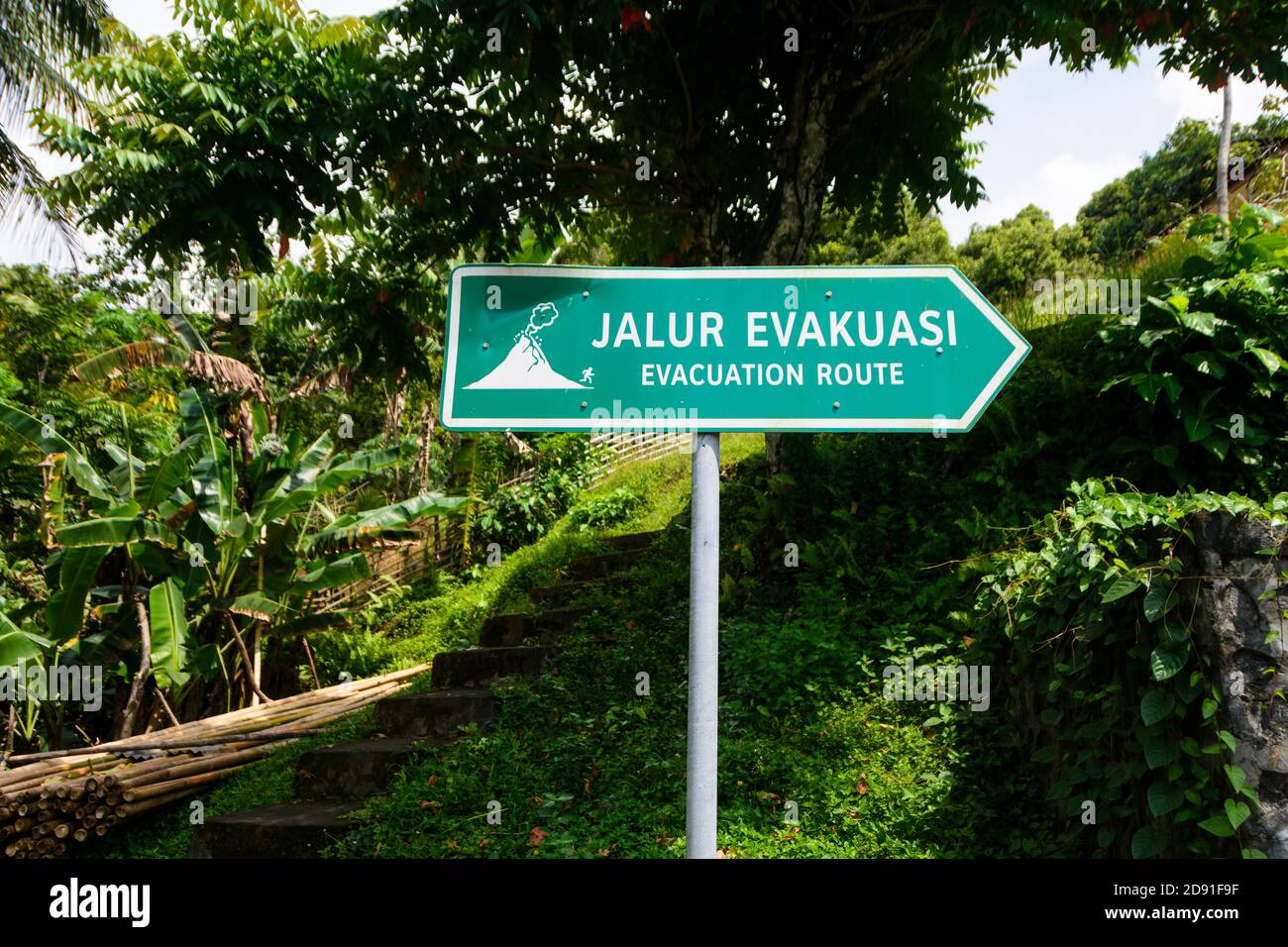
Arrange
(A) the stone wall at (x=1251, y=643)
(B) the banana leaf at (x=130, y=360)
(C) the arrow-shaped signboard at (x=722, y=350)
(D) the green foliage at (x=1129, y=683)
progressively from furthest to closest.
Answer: (B) the banana leaf at (x=130, y=360) → (D) the green foliage at (x=1129, y=683) → (A) the stone wall at (x=1251, y=643) → (C) the arrow-shaped signboard at (x=722, y=350)

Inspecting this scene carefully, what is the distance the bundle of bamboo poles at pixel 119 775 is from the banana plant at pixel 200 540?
1.69 feet

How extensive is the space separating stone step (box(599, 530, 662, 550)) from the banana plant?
1745mm

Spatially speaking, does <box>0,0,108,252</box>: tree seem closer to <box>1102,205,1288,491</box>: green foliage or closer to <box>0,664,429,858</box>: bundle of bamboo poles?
<box>0,664,429,858</box>: bundle of bamboo poles

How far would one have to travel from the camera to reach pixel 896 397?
1829 millimetres

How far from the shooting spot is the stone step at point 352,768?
506 cm

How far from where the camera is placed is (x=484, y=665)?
20.6 ft

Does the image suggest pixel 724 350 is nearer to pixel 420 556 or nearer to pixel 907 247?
pixel 420 556

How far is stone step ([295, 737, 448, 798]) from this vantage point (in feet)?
16.6

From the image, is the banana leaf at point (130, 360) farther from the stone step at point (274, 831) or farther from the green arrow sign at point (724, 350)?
the green arrow sign at point (724, 350)

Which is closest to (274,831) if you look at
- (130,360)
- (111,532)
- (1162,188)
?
(111,532)

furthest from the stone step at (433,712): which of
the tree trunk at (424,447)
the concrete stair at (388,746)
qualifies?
the tree trunk at (424,447)

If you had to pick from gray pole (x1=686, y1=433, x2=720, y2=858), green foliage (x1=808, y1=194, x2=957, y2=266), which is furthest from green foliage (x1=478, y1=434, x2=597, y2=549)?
gray pole (x1=686, y1=433, x2=720, y2=858)

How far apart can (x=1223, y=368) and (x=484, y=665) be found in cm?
497

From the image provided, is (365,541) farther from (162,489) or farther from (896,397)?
(896,397)
